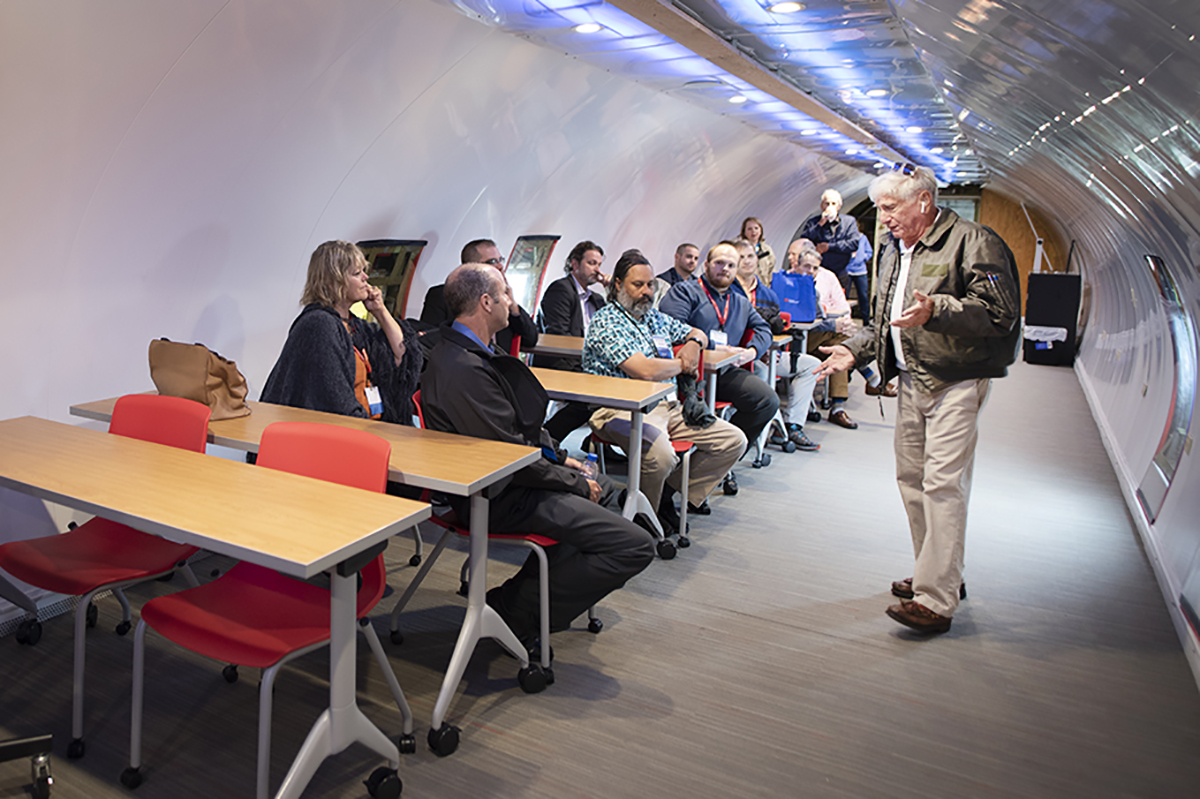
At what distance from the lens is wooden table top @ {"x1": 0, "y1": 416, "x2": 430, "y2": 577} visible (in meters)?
2.08

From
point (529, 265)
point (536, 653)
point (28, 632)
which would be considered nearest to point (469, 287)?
point (536, 653)

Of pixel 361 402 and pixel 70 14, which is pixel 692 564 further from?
pixel 70 14

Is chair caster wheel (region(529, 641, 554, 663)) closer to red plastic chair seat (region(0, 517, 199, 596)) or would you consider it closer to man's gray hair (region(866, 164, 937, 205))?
red plastic chair seat (region(0, 517, 199, 596))

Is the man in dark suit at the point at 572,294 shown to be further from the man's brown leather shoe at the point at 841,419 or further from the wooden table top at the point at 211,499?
the wooden table top at the point at 211,499

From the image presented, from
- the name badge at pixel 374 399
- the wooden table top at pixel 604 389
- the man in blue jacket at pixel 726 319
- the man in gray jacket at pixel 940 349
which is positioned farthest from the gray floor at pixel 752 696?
the man in blue jacket at pixel 726 319

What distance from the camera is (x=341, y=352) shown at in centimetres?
368

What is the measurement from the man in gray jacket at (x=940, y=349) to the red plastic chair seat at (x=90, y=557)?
2.85m

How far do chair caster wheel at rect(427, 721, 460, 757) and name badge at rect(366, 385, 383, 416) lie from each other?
1.86 m

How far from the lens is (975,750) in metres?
2.77

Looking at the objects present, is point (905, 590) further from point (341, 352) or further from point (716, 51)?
point (716, 51)

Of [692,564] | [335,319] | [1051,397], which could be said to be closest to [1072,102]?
[692,564]

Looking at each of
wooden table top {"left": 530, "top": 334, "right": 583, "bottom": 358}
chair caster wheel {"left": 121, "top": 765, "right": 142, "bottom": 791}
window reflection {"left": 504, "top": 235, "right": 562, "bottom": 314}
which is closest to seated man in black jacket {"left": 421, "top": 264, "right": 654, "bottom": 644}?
chair caster wheel {"left": 121, "top": 765, "right": 142, "bottom": 791}

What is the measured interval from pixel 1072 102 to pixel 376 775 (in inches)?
180

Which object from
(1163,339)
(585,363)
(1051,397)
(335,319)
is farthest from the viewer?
(1051,397)
